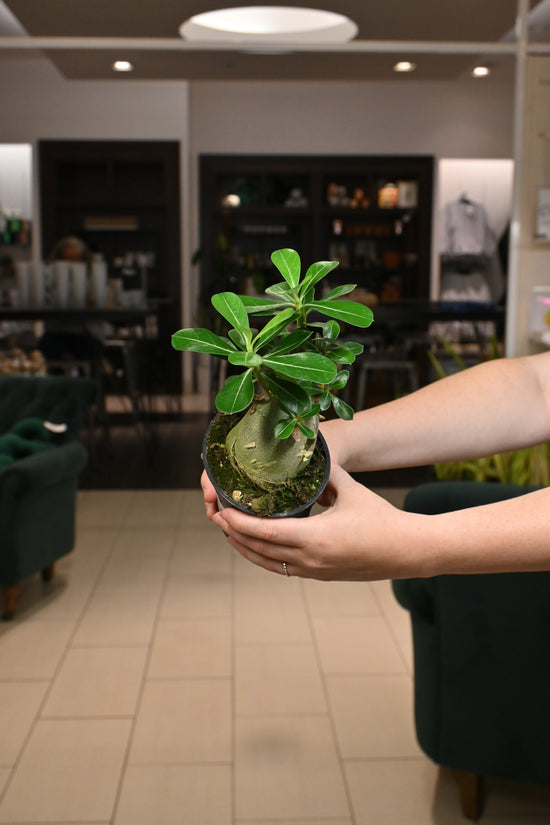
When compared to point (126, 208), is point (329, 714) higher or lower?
lower

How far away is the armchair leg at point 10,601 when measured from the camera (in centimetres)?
309

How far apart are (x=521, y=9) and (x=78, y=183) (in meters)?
5.69

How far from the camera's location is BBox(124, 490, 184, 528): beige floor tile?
428cm

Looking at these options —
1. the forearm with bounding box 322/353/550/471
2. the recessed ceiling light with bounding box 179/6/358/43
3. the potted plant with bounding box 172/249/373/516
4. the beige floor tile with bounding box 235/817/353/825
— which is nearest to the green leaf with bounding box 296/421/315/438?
the potted plant with bounding box 172/249/373/516

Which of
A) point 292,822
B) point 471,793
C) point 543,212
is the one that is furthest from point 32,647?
point 543,212

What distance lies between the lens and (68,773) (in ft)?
Answer: 7.06

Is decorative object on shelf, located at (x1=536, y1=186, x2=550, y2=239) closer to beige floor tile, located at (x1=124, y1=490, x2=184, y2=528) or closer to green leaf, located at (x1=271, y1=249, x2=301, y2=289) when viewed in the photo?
beige floor tile, located at (x1=124, y1=490, x2=184, y2=528)

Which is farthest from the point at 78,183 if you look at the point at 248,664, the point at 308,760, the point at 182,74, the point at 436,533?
the point at 436,533

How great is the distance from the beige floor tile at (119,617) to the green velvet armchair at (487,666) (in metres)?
1.34

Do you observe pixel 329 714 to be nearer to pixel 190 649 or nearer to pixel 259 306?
pixel 190 649

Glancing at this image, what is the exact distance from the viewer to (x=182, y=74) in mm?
6051

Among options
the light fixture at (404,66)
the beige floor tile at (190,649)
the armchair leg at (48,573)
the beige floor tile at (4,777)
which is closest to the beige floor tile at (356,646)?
the beige floor tile at (190,649)

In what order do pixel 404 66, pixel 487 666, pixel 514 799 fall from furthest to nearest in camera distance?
pixel 404 66 < pixel 514 799 < pixel 487 666

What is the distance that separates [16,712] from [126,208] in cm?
690
